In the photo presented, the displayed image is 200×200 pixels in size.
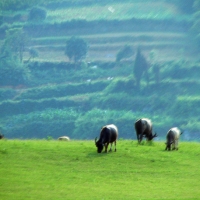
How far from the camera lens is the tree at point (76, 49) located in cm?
14075

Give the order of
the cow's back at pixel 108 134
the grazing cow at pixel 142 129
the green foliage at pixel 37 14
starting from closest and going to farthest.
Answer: the cow's back at pixel 108 134, the grazing cow at pixel 142 129, the green foliage at pixel 37 14

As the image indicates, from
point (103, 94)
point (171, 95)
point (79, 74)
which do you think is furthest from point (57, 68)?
point (171, 95)

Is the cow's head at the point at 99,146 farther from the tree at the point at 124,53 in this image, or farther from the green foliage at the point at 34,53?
the green foliage at the point at 34,53

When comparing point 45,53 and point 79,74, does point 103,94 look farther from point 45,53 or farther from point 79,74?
point 45,53

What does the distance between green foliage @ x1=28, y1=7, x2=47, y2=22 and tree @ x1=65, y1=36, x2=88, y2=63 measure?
2117cm

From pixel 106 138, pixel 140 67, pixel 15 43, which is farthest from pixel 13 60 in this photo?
pixel 106 138

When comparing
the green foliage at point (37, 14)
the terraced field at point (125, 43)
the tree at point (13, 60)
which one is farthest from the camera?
the green foliage at point (37, 14)

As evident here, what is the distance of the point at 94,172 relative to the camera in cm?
3431

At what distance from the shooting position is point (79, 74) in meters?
136

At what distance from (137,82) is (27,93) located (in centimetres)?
1560

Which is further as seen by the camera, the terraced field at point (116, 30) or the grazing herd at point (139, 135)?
the terraced field at point (116, 30)

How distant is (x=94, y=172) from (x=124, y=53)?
10860 cm

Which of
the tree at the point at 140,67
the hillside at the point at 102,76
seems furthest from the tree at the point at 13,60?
the tree at the point at 140,67

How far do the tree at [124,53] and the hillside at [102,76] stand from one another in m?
0.80
